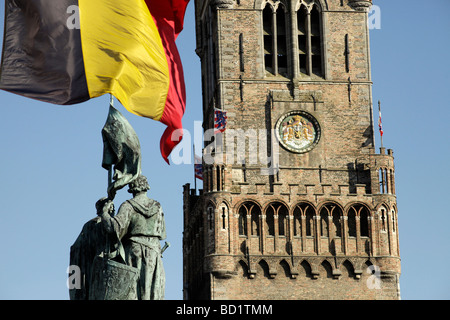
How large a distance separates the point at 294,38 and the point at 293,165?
306 inches

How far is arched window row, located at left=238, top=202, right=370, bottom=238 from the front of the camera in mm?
75688

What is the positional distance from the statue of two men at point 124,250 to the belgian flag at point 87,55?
11.3ft

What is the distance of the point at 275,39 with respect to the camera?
79000mm

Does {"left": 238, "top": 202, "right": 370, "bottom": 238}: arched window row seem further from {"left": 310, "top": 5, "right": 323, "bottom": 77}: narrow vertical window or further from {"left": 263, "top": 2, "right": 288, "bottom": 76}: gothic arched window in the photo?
{"left": 310, "top": 5, "right": 323, "bottom": 77}: narrow vertical window

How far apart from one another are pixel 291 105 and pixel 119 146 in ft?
180

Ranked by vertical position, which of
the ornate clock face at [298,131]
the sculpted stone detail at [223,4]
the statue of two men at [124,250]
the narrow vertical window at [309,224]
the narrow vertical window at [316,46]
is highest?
the sculpted stone detail at [223,4]

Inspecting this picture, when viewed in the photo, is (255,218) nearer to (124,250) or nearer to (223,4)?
(223,4)

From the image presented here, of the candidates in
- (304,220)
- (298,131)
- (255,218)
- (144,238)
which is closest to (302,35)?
(298,131)

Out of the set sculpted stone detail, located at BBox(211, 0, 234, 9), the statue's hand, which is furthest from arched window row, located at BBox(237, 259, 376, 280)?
the statue's hand

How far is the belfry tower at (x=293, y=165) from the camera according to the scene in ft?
246

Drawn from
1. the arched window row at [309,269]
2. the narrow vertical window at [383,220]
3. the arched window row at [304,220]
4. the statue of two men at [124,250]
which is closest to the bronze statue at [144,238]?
the statue of two men at [124,250]

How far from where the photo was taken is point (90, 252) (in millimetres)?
23641

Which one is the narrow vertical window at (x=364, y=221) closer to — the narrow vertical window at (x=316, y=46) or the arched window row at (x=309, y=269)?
the arched window row at (x=309, y=269)
